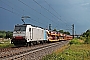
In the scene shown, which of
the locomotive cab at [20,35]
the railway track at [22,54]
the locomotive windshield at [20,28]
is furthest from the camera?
the locomotive windshield at [20,28]

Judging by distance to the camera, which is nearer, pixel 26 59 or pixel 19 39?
pixel 26 59

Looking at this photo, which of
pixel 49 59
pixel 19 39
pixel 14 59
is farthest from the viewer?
pixel 19 39

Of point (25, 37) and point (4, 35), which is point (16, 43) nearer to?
point (25, 37)

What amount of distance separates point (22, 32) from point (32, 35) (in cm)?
292

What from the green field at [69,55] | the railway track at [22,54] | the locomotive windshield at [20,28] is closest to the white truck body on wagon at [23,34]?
the locomotive windshield at [20,28]

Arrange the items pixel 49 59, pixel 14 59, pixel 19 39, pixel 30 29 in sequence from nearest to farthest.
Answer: pixel 49 59
pixel 14 59
pixel 19 39
pixel 30 29

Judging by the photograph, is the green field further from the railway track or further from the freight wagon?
the freight wagon

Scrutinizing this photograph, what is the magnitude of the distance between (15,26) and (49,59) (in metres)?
19.0

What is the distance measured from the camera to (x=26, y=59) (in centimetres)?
1672

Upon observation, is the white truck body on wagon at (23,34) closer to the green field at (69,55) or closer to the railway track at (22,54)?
the railway track at (22,54)

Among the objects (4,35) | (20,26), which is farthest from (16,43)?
(4,35)

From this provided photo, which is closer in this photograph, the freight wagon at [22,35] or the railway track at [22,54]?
the railway track at [22,54]

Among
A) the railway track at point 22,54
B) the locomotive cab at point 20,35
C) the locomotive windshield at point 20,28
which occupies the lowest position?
the railway track at point 22,54

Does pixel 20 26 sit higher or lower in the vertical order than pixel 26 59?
higher
